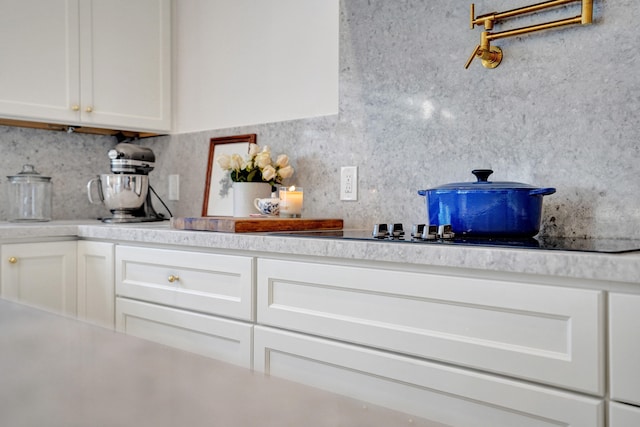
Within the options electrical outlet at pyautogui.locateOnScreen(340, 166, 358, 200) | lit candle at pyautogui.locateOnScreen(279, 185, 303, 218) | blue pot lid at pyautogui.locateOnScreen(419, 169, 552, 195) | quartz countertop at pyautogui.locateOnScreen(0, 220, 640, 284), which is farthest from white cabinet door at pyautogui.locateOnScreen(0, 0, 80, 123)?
blue pot lid at pyautogui.locateOnScreen(419, 169, 552, 195)

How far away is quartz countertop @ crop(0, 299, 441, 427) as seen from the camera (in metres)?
0.20

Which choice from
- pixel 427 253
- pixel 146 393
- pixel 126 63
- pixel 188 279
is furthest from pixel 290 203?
pixel 146 393

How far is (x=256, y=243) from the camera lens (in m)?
1.52

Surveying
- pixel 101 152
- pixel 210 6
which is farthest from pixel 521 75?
pixel 101 152

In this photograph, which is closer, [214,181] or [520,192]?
[520,192]

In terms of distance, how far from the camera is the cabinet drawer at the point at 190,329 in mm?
1575

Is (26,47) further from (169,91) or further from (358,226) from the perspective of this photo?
(358,226)

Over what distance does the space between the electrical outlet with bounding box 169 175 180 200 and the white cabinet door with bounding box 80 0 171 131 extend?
0.78 ft

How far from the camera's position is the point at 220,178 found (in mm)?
2482

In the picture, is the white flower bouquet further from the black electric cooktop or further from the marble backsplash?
the black electric cooktop

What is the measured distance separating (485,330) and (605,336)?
0.22m

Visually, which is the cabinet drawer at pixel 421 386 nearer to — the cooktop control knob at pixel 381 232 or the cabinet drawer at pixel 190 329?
the cabinet drawer at pixel 190 329

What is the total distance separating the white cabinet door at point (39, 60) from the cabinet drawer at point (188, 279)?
0.79 m

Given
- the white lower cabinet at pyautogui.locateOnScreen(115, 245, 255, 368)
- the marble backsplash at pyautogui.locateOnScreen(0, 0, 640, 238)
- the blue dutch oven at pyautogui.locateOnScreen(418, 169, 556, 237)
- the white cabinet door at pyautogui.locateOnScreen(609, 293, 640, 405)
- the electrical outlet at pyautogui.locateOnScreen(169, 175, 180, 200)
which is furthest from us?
the electrical outlet at pyautogui.locateOnScreen(169, 175, 180, 200)
